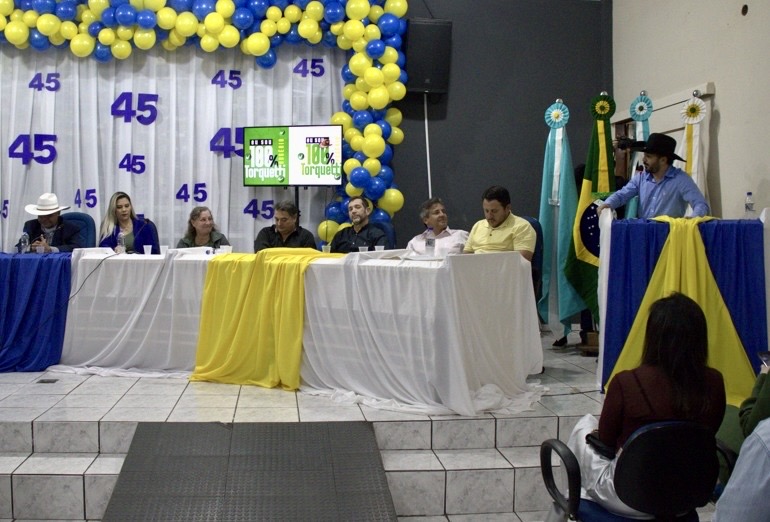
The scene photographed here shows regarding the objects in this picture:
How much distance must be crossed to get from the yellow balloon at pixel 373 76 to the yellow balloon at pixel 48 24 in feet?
8.14

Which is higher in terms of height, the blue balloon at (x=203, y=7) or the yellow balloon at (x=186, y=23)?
the blue balloon at (x=203, y=7)

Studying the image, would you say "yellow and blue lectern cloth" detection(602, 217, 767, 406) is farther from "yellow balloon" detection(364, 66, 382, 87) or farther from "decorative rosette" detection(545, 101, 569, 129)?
"yellow balloon" detection(364, 66, 382, 87)

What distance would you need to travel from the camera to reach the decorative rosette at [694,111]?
5.14 m

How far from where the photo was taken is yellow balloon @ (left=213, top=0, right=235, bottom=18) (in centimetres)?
607

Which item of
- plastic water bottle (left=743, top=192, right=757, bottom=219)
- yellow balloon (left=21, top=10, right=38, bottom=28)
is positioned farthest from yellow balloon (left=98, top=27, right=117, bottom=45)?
plastic water bottle (left=743, top=192, right=757, bottom=219)

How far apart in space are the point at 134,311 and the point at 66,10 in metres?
2.88

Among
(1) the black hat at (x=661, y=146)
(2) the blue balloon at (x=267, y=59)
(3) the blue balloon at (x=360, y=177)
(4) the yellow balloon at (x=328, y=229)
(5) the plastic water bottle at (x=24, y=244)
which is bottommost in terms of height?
(5) the plastic water bottle at (x=24, y=244)

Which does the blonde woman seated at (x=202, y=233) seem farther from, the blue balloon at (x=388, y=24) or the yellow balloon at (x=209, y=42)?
the blue balloon at (x=388, y=24)

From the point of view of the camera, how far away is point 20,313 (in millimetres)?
4590

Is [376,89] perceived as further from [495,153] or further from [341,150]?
[495,153]

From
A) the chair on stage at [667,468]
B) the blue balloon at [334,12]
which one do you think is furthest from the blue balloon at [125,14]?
the chair on stage at [667,468]

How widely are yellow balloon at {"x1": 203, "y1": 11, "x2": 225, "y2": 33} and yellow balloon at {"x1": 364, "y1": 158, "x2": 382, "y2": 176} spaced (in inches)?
61.9

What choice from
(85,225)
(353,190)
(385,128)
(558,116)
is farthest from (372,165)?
(85,225)

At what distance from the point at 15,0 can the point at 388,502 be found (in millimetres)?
5212
